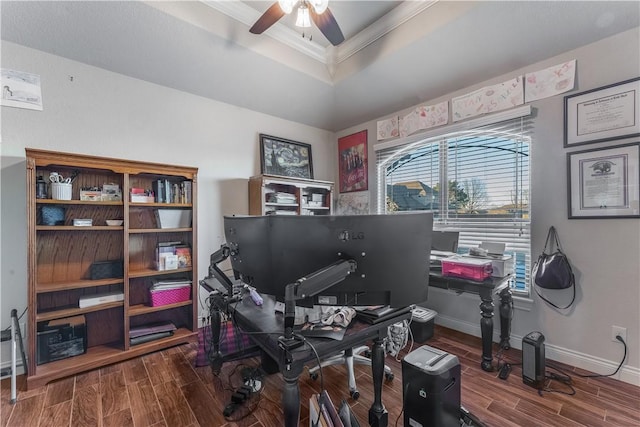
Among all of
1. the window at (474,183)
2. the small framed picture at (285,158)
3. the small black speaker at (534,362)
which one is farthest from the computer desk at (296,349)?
the small framed picture at (285,158)

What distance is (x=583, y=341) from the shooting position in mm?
2104

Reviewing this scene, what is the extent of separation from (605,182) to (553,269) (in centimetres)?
72

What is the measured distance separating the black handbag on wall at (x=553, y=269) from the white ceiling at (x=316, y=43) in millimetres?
1536

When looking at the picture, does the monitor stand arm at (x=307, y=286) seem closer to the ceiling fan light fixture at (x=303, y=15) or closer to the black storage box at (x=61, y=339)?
the ceiling fan light fixture at (x=303, y=15)

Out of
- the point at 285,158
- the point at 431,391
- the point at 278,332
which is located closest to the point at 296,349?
the point at 278,332

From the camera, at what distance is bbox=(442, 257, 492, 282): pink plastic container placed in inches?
81.3

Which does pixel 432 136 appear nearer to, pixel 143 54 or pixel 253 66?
pixel 253 66

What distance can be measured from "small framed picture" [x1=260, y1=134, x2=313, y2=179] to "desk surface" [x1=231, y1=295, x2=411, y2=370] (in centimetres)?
226

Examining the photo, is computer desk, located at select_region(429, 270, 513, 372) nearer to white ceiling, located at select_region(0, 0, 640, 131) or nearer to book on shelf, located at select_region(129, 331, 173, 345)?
white ceiling, located at select_region(0, 0, 640, 131)

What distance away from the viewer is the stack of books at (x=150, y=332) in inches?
92.3

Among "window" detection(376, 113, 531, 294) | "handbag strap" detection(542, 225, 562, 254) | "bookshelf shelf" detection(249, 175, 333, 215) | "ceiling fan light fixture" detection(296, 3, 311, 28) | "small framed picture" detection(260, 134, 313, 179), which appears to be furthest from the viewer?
"small framed picture" detection(260, 134, 313, 179)

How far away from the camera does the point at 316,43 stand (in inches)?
117

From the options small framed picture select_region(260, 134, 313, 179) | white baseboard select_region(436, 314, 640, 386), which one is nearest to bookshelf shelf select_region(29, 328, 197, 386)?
small framed picture select_region(260, 134, 313, 179)

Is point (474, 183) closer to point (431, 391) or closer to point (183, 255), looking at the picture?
point (431, 391)
